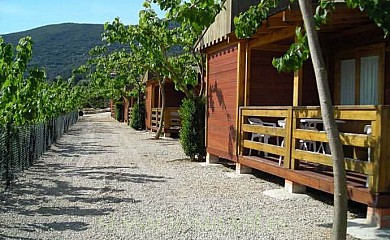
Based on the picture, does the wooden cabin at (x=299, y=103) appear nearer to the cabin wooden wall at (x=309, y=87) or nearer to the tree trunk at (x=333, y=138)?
the cabin wooden wall at (x=309, y=87)

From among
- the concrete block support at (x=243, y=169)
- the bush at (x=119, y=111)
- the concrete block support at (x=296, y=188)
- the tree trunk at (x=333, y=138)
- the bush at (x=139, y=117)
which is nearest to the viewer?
the tree trunk at (x=333, y=138)

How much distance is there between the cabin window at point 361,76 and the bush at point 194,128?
13.2 ft

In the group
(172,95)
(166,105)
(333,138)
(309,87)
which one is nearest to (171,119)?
(166,105)

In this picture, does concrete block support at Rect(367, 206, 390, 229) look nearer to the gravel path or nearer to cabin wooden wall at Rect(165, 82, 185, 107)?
the gravel path

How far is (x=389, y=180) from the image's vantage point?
5480 millimetres

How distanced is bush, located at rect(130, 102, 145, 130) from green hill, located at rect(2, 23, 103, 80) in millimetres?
55597

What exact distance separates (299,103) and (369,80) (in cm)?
192

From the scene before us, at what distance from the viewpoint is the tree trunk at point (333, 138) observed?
12.0 feet

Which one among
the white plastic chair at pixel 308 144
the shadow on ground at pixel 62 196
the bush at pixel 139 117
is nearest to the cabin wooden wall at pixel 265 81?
the white plastic chair at pixel 308 144

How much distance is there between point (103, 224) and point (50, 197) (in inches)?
79.0

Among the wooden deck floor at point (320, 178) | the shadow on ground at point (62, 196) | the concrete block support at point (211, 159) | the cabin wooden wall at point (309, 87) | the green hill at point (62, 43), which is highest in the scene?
the green hill at point (62, 43)

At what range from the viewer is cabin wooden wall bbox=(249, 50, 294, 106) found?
1002 cm

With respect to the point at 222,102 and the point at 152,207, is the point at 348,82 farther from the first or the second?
the point at 152,207

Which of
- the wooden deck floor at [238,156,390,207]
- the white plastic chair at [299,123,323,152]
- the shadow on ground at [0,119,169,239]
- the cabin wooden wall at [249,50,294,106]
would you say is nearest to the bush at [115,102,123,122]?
the shadow on ground at [0,119,169,239]
